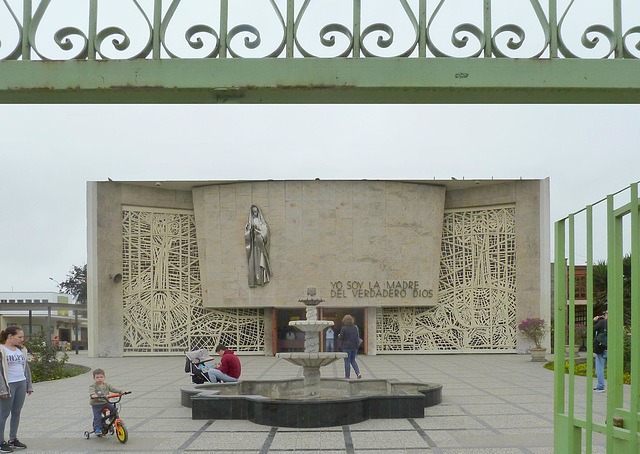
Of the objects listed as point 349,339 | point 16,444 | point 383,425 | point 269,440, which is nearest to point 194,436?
point 269,440

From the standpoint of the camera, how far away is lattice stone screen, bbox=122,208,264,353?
1019 inches

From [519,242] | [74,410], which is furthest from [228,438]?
[519,242]

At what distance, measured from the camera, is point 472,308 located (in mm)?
25875

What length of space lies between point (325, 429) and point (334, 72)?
7.94 metres

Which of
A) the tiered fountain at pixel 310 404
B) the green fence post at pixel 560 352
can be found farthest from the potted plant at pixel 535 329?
the green fence post at pixel 560 352

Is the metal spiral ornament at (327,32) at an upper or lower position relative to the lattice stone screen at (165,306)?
upper

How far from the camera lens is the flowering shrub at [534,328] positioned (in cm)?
2327

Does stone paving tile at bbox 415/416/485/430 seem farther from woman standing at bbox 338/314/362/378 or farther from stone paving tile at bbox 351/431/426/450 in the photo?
woman standing at bbox 338/314/362/378

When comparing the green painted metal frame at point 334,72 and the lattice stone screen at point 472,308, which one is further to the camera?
the lattice stone screen at point 472,308

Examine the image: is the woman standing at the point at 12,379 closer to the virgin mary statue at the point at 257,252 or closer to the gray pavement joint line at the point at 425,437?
the gray pavement joint line at the point at 425,437

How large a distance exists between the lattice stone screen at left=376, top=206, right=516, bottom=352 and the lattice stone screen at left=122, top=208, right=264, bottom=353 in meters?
5.47

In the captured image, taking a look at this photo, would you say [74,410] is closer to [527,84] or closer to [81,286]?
[527,84]

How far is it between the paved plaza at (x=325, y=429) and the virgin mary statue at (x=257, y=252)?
7.48 meters

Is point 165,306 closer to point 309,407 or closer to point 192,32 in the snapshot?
point 309,407
